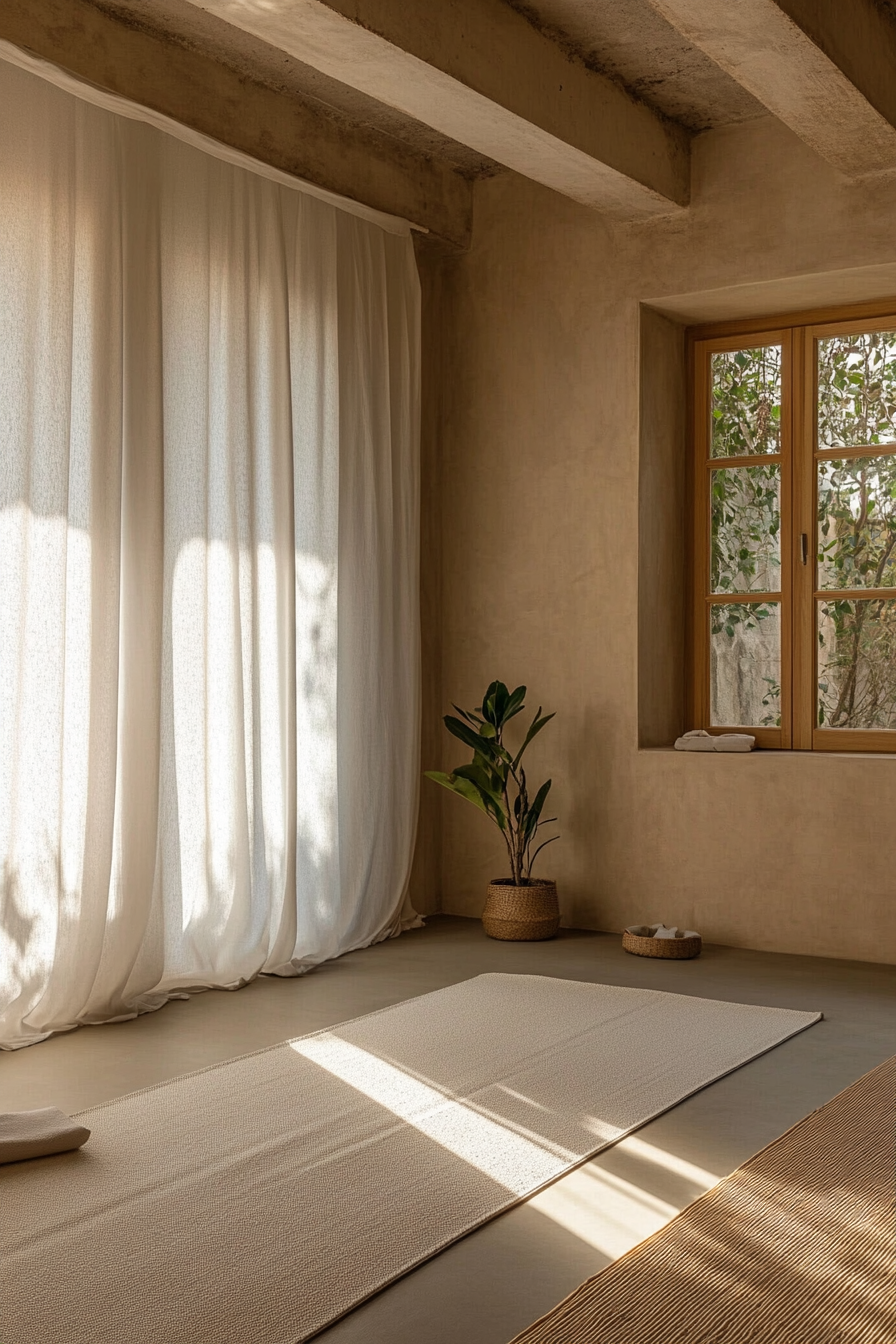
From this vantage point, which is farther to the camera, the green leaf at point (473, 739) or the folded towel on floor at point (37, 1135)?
the green leaf at point (473, 739)

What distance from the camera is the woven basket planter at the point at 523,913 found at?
523cm

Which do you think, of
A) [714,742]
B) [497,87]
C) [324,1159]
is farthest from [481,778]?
[324,1159]

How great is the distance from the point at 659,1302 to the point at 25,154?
3.41 meters

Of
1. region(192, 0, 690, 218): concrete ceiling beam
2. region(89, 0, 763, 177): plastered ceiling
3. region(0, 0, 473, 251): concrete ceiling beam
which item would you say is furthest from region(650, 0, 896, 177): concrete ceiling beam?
region(0, 0, 473, 251): concrete ceiling beam

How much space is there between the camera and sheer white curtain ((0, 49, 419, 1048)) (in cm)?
385

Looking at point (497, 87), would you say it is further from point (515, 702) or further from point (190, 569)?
point (515, 702)

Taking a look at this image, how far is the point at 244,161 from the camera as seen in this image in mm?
4586

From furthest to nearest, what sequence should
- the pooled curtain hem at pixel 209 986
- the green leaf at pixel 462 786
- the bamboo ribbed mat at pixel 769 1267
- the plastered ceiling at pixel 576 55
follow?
the green leaf at pixel 462 786 → the plastered ceiling at pixel 576 55 → the pooled curtain hem at pixel 209 986 → the bamboo ribbed mat at pixel 769 1267

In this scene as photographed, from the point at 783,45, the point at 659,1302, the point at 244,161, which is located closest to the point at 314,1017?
the point at 659,1302

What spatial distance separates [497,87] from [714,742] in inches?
100.0

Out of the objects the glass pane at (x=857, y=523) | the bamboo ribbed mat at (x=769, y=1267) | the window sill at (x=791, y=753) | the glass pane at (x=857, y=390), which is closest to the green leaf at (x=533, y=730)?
the window sill at (x=791, y=753)

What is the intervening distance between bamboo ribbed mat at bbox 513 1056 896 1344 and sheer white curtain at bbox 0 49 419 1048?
2.12 m

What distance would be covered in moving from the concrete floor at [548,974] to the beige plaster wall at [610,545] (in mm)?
278

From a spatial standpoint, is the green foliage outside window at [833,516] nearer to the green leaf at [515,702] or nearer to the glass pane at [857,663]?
the glass pane at [857,663]
